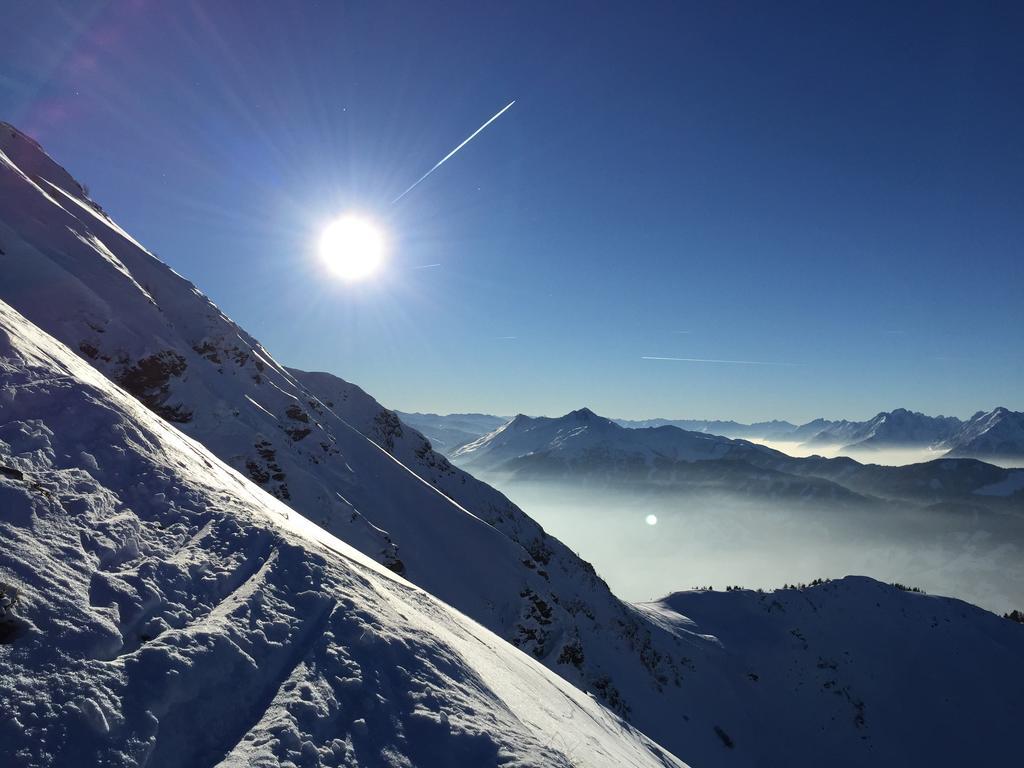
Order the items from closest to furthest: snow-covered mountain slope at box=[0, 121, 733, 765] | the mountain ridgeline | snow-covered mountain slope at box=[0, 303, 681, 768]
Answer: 1. snow-covered mountain slope at box=[0, 303, 681, 768]
2. the mountain ridgeline
3. snow-covered mountain slope at box=[0, 121, 733, 765]

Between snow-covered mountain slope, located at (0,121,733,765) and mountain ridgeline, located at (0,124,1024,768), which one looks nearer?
mountain ridgeline, located at (0,124,1024,768)

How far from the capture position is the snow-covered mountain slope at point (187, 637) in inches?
184

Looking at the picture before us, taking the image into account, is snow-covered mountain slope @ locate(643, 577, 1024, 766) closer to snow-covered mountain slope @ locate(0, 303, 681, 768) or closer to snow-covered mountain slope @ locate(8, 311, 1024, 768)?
snow-covered mountain slope @ locate(8, 311, 1024, 768)

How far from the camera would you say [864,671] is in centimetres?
5216

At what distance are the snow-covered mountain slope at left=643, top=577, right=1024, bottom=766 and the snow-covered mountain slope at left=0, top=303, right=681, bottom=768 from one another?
3948 centimetres

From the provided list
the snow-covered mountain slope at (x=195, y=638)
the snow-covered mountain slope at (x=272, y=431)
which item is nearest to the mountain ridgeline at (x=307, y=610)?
the snow-covered mountain slope at (x=195, y=638)

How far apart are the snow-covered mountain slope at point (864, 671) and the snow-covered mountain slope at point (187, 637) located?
39.5 m

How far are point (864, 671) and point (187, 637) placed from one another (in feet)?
227

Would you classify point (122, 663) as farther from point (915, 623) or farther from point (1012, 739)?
point (915, 623)

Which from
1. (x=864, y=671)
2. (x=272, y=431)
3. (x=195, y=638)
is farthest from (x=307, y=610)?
(x=864, y=671)

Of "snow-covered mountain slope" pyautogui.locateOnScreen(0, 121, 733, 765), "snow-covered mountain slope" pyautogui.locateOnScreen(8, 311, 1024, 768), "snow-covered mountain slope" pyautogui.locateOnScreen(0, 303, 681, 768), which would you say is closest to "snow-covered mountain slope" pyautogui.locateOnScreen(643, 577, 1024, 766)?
"snow-covered mountain slope" pyautogui.locateOnScreen(0, 121, 733, 765)

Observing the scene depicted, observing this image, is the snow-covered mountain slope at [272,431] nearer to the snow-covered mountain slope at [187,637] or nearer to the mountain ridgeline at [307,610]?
the mountain ridgeline at [307,610]

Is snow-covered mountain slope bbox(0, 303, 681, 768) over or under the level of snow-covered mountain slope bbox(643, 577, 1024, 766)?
under

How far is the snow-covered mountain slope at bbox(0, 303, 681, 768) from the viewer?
4.67 meters
